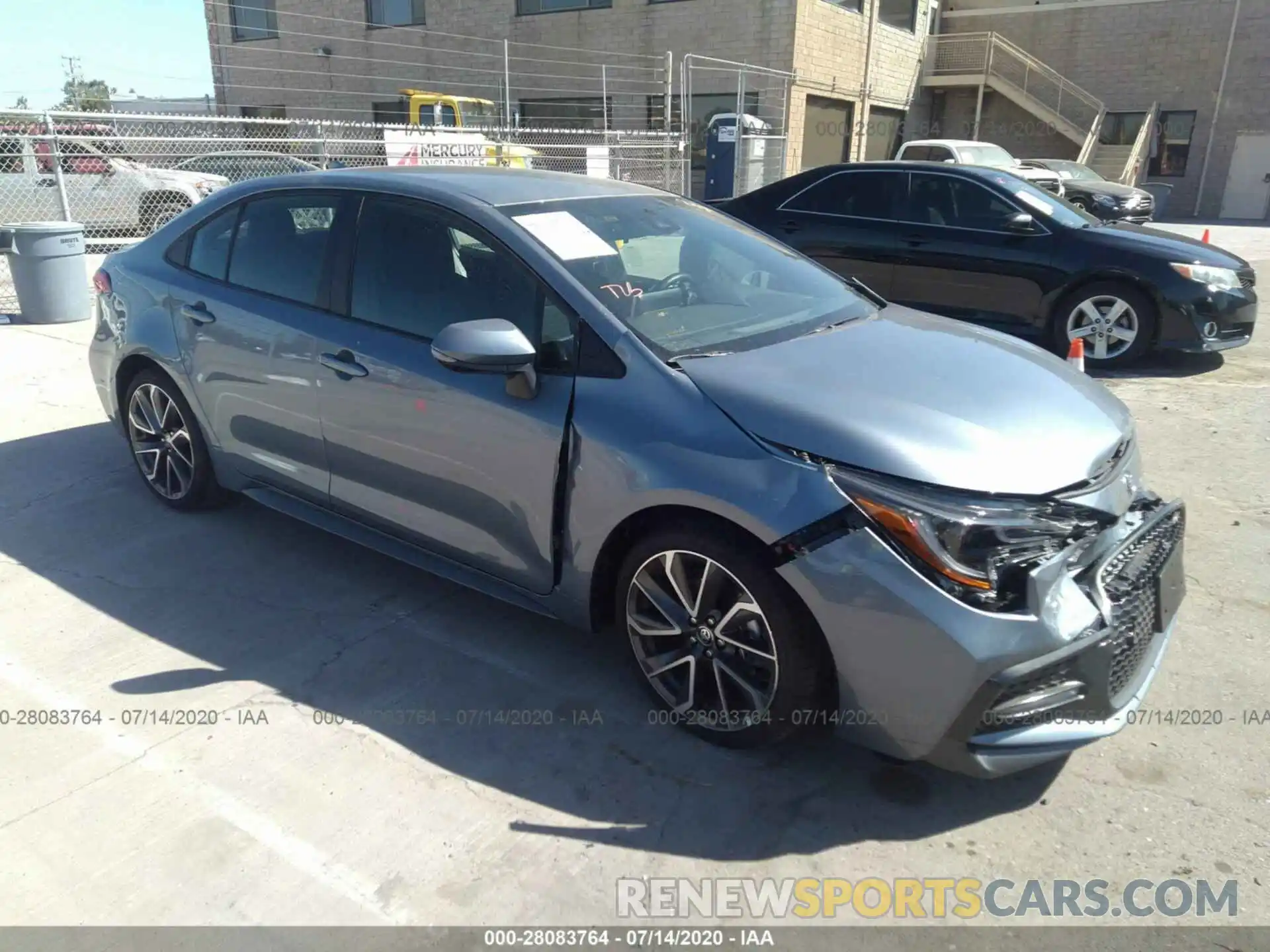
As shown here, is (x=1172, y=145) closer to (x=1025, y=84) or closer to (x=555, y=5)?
(x=1025, y=84)

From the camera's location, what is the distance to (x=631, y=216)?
12.2 feet

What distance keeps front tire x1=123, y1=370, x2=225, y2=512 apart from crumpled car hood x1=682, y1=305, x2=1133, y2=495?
274 centimetres

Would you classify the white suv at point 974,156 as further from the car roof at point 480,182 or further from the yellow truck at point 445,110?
the car roof at point 480,182

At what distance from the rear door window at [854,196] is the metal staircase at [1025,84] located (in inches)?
828

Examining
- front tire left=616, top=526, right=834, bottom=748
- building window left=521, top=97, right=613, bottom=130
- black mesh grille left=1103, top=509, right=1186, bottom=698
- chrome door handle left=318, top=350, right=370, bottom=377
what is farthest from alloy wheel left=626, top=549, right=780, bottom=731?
building window left=521, top=97, right=613, bottom=130

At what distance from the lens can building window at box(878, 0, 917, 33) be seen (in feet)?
80.2

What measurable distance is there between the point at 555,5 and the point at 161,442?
21056 mm

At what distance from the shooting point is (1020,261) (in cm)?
762

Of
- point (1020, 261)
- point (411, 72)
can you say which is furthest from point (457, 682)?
point (411, 72)

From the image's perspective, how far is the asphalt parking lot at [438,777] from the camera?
2.50 metres

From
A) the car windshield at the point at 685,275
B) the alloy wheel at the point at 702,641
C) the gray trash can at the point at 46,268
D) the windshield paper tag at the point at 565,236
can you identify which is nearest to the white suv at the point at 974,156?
the gray trash can at the point at 46,268

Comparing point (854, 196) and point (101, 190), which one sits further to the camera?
point (101, 190)

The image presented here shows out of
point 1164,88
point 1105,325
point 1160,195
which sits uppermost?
point 1164,88

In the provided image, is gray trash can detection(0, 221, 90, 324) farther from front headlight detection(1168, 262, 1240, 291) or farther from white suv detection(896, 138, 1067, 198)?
white suv detection(896, 138, 1067, 198)
